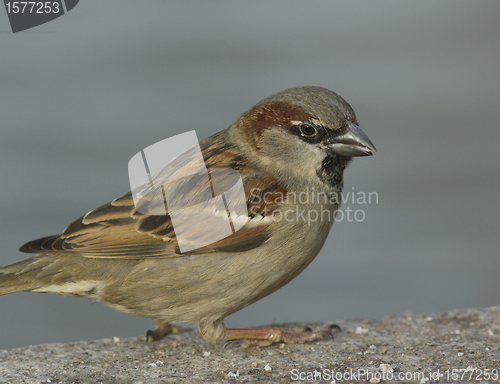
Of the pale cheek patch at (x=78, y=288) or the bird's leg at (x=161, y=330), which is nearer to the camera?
the pale cheek patch at (x=78, y=288)

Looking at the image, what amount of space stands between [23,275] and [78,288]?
322 millimetres

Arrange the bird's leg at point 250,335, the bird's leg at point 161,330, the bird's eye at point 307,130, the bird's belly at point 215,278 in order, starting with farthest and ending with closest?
the bird's leg at point 161,330 → the bird's leg at point 250,335 → the bird's eye at point 307,130 → the bird's belly at point 215,278

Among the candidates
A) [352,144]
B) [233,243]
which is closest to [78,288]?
[233,243]

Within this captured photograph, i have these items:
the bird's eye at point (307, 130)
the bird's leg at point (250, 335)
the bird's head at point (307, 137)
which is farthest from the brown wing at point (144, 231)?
the bird's leg at point (250, 335)

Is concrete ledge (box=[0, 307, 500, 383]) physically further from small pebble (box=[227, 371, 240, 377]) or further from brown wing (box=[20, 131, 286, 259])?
brown wing (box=[20, 131, 286, 259])

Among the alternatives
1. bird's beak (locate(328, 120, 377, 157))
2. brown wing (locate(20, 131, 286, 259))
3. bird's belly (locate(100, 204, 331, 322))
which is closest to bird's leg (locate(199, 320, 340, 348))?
bird's belly (locate(100, 204, 331, 322))

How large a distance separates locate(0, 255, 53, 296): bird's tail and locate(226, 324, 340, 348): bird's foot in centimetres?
113

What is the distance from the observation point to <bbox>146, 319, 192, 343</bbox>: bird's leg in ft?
12.0

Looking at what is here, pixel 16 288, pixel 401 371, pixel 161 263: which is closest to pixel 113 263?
pixel 161 263

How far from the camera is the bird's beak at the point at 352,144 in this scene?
10.7 ft

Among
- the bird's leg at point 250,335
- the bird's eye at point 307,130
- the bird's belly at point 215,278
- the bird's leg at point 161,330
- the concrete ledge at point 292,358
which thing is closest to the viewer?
the concrete ledge at point 292,358

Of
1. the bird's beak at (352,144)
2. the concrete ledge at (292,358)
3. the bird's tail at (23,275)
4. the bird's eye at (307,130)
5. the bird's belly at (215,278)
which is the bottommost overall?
the concrete ledge at (292,358)

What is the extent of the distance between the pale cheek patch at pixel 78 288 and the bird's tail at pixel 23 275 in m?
0.06

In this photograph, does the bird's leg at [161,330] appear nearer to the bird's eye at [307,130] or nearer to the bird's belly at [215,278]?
the bird's belly at [215,278]
